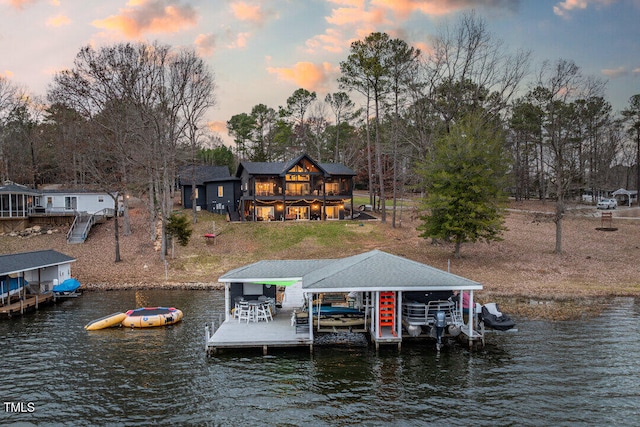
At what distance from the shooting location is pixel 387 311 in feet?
62.2

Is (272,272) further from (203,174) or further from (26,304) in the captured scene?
(203,174)

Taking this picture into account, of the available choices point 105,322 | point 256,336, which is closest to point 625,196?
point 256,336

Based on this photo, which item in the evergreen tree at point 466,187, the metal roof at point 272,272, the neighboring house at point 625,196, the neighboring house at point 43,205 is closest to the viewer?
the metal roof at point 272,272

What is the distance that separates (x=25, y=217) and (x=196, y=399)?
40.1m

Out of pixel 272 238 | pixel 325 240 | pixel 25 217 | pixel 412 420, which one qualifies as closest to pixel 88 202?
pixel 25 217

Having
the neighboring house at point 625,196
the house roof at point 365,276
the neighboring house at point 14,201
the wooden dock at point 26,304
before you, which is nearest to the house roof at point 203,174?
the neighboring house at point 14,201

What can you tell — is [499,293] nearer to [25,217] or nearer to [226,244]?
[226,244]

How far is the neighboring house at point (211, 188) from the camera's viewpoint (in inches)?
2229

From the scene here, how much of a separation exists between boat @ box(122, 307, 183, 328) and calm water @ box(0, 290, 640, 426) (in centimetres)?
58

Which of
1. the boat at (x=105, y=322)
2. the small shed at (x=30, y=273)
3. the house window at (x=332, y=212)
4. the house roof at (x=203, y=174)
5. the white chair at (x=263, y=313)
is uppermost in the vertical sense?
the house roof at (x=203, y=174)

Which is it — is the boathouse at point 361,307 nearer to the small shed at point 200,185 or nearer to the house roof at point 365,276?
the house roof at point 365,276

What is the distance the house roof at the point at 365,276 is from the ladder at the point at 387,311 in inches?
29.8

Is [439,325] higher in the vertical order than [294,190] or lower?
lower

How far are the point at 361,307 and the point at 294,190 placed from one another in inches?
1322
